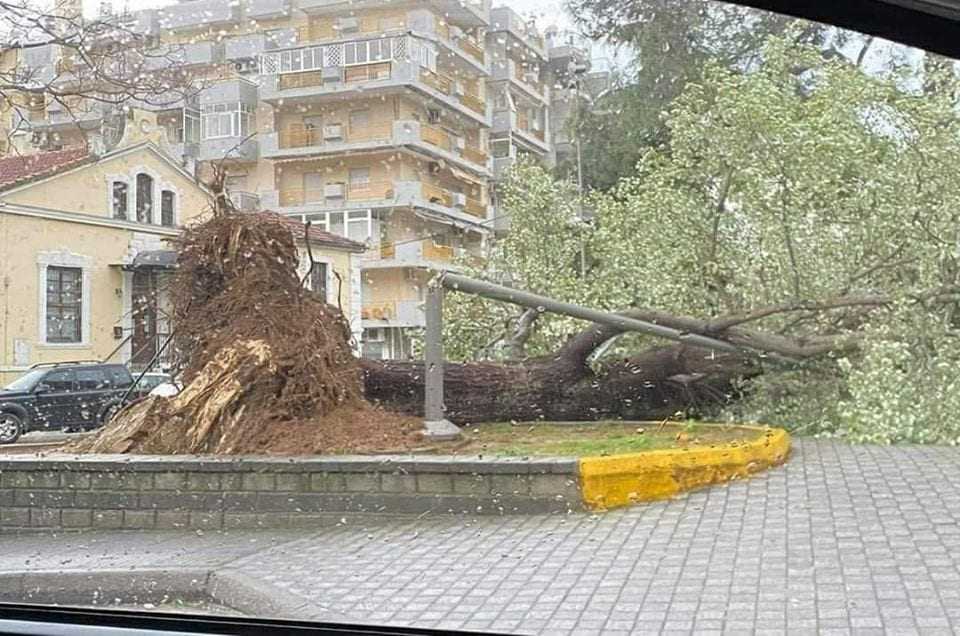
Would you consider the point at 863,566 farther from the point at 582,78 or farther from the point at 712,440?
the point at 582,78

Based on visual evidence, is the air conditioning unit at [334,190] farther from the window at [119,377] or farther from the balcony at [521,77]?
the window at [119,377]

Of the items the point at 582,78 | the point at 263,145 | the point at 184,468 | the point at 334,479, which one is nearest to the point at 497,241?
the point at 582,78

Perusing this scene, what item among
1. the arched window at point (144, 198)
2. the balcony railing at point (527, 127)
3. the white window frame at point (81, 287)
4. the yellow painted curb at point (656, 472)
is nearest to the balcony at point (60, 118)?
the arched window at point (144, 198)

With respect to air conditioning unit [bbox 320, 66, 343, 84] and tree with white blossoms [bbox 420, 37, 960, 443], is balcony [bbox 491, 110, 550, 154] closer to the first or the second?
tree with white blossoms [bbox 420, 37, 960, 443]

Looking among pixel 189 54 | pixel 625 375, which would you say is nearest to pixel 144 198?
pixel 189 54

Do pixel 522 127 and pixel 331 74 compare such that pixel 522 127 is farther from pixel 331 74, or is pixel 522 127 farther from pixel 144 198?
pixel 144 198

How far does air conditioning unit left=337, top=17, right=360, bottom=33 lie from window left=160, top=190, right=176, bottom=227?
53cm

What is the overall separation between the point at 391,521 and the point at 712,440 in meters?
0.82

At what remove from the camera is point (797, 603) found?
5.08 ft

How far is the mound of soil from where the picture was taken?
2.38 meters

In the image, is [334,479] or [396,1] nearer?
[396,1]

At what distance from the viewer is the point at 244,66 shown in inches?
75.8

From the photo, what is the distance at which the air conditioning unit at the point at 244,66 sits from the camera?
6.28 ft

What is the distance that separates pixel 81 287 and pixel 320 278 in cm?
60
